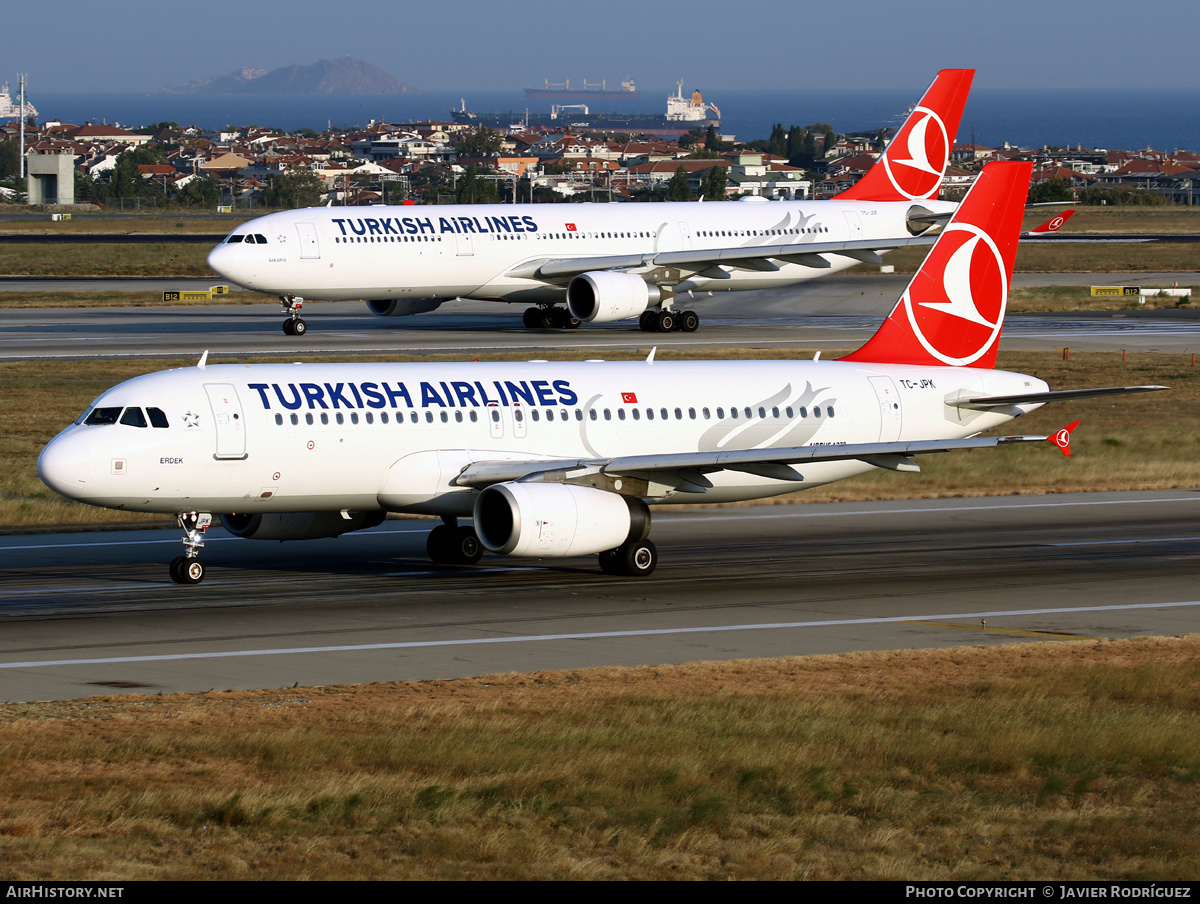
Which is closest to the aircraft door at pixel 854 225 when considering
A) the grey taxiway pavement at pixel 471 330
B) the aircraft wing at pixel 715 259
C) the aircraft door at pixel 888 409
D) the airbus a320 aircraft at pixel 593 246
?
the airbus a320 aircraft at pixel 593 246

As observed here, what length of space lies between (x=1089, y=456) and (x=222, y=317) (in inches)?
1852

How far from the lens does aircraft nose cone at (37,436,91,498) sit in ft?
90.9

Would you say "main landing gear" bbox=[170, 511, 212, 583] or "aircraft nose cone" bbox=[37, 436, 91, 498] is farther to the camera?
"main landing gear" bbox=[170, 511, 212, 583]

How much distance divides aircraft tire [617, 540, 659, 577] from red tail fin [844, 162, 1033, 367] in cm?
877

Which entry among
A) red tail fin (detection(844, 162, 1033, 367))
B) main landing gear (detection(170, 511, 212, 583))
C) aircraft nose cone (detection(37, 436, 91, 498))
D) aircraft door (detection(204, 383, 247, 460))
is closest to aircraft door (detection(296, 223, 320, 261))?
red tail fin (detection(844, 162, 1033, 367))

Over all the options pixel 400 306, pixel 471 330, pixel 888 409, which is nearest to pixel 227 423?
pixel 888 409

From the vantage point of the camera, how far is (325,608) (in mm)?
27984

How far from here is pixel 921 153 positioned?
77188mm

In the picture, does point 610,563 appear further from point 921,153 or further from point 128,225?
point 128,225

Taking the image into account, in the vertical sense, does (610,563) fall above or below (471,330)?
below

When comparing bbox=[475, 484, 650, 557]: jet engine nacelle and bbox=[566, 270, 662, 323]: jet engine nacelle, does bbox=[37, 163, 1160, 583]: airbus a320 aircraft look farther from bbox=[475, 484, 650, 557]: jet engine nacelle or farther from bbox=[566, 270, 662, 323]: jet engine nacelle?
bbox=[566, 270, 662, 323]: jet engine nacelle

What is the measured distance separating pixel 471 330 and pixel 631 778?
57168mm
